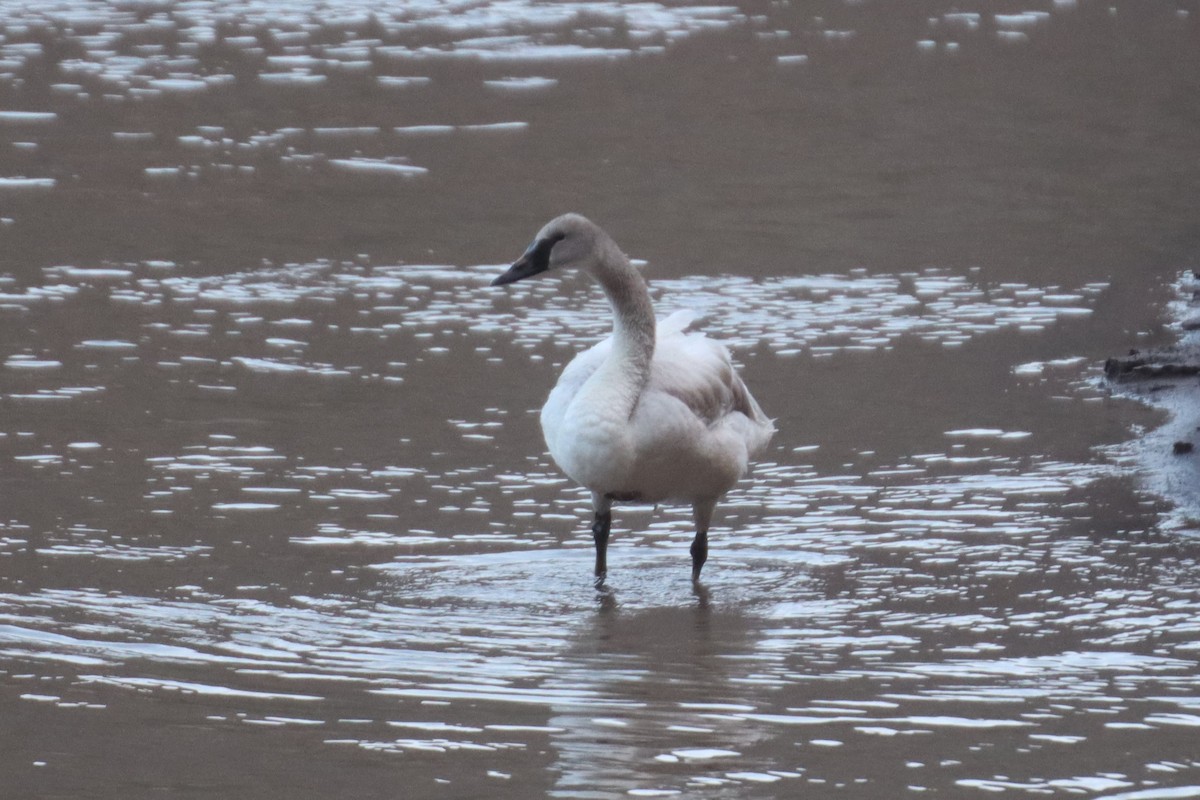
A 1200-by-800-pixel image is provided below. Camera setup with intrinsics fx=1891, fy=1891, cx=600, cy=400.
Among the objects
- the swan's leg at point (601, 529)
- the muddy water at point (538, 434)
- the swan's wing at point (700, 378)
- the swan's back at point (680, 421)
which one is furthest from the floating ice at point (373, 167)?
the swan's leg at point (601, 529)

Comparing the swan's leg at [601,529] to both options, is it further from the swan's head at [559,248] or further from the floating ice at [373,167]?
the floating ice at [373,167]

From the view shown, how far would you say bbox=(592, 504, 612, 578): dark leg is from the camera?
6668 mm

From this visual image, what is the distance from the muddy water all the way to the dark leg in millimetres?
136

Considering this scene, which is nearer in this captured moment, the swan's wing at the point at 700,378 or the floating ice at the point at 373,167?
the swan's wing at the point at 700,378

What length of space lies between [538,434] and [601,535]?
1.65m

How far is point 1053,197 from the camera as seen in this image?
42.2 ft

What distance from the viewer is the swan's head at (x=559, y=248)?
670 cm

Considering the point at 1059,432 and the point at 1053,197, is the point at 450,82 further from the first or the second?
the point at 1059,432

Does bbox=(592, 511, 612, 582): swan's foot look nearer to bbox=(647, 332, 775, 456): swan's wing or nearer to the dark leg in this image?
the dark leg

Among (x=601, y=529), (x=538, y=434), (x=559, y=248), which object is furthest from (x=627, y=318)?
(x=538, y=434)

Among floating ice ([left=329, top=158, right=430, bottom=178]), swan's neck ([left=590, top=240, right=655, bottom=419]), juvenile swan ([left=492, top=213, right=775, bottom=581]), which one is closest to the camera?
juvenile swan ([left=492, top=213, right=775, bottom=581])

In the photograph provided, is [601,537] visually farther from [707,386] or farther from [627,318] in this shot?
[627,318]

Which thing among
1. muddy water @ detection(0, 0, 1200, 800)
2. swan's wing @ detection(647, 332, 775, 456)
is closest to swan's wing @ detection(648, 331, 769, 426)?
swan's wing @ detection(647, 332, 775, 456)

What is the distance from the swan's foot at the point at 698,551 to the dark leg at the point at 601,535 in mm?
317
